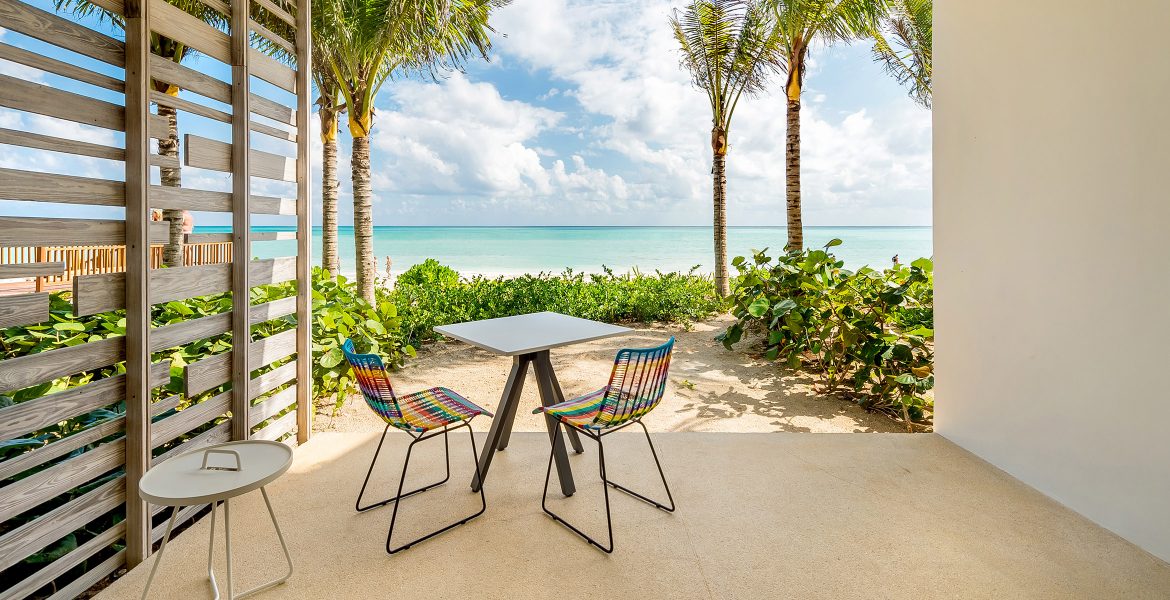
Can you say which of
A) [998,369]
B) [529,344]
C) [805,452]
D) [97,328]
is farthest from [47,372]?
[998,369]

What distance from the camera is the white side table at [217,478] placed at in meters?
1.54

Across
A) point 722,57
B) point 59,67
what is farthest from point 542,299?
point 59,67

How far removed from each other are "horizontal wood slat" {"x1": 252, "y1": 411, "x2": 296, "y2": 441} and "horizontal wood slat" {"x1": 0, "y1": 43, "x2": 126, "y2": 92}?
5.42 ft

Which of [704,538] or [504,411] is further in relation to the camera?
[504,411]

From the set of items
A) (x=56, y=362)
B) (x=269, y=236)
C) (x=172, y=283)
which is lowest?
(x=56, y=362)

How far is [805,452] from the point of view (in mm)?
3119

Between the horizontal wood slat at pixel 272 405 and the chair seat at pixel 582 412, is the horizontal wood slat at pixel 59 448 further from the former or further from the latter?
the chair seat at pixel 582 412

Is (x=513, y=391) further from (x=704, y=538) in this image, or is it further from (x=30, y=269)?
(x=30, y=269)

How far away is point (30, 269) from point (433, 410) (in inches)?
52.2

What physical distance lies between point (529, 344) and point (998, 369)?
93.9 inches

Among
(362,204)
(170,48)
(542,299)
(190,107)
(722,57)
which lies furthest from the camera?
(722,57)

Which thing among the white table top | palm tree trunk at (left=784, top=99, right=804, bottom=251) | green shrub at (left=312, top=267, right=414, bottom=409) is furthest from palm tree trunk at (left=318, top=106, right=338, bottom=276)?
palm tree trunk at (left=784, top=99, right=804, bottom=251)

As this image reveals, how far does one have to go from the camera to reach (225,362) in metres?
2.62

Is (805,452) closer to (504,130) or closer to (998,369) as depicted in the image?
(998,369)
